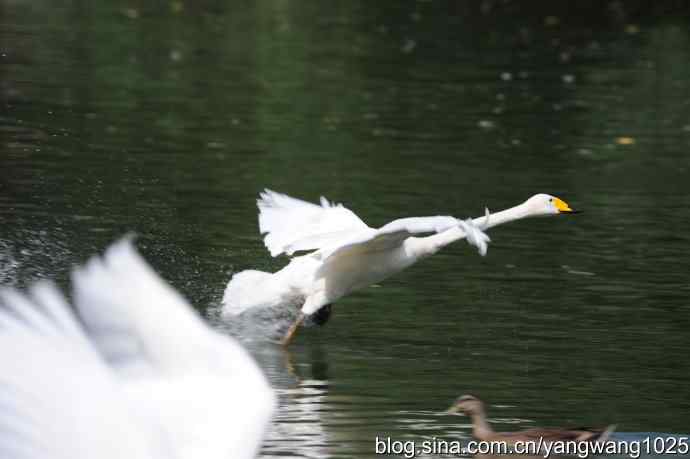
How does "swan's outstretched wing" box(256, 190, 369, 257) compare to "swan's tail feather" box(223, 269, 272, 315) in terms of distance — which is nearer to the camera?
"swan's tail feather" box(223, 269, 272, 315)

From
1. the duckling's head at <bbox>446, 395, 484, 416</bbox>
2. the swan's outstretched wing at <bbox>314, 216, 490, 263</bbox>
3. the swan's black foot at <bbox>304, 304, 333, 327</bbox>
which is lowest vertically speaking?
the duckling's head at <bbox>446, 395, 484, 416</bbox>

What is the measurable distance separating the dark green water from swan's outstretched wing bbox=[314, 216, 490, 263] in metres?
0.51

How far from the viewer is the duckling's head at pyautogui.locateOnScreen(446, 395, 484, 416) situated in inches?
303

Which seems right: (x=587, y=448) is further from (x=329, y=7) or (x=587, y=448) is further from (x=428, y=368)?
(x=329, y=7)

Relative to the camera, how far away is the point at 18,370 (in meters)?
3.93

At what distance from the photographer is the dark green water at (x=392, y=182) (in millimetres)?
8883

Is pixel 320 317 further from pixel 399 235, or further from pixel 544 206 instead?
pixel 544 206

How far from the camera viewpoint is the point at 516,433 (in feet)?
24.7

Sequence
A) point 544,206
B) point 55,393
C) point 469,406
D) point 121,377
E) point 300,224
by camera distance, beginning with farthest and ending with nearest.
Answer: point 544,206, point 300,224, point 469,406, point 121,377, point 55,393

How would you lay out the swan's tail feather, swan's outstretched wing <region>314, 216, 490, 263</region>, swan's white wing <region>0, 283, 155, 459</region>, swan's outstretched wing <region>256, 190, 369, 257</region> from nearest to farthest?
swan's white wing <region>0, 283, 155, 459</region>, swan's outstretched wing <region>314, 216, 490, 263</region>, the swan's tail feather, swan's outstretched wing <region>256, 190, 369, 257</region>

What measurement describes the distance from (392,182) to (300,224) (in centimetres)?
432

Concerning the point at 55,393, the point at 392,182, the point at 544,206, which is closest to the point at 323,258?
the point at 544,206

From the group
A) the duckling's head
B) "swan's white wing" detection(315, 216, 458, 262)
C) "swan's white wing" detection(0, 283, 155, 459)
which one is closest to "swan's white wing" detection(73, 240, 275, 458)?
"swan's white wing" detection(0, 283, 155, 459)

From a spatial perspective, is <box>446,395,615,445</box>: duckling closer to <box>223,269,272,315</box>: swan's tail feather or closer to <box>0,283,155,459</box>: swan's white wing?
<box>223,269,272,315</box>: swan's tail feather
